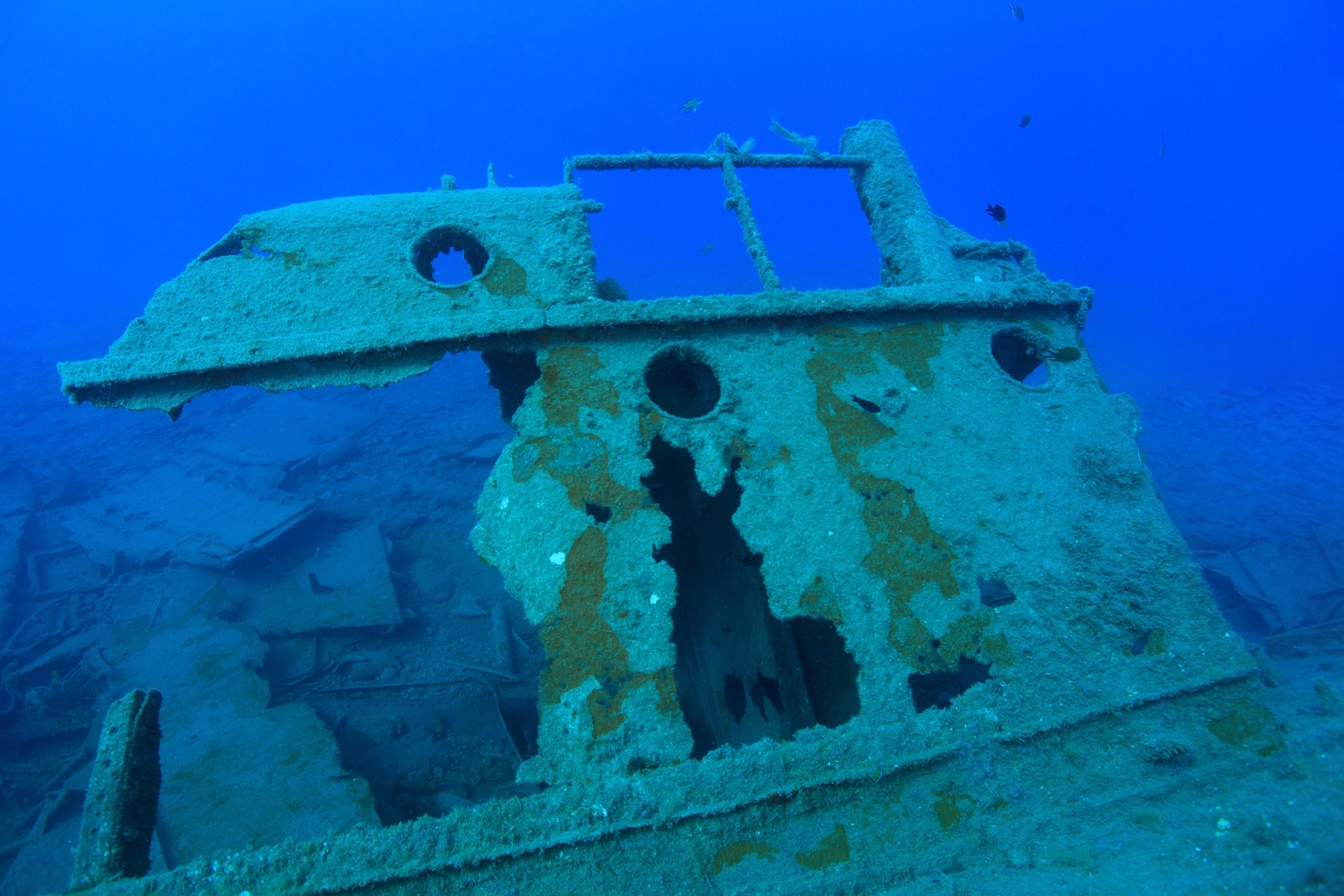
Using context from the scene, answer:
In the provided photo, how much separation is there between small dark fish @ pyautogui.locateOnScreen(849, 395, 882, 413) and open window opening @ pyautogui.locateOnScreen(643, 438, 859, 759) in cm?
104

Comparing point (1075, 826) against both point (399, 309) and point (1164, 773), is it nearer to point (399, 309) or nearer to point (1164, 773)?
point (1164, 773)

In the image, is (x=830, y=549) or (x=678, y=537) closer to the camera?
(x=830, y=549)

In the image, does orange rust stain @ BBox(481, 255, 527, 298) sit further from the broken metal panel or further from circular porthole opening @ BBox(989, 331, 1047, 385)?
circular porthole opening @ BBox(989, 331, 1047, 385)

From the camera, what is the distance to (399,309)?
370cm

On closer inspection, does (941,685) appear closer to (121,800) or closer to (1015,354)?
(1015,354)

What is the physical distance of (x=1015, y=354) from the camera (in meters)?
4.45

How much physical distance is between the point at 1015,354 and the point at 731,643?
11.1ft

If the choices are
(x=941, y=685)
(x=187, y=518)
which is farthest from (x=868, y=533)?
(x=187, y=518)

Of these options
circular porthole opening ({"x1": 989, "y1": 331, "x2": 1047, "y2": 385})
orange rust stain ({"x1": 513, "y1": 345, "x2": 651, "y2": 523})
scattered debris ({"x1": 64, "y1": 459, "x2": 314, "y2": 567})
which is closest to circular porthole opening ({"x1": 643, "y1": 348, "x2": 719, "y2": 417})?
orange rust stain ({"x1": 513, "y1": 345, "x2": 651, "y2": 523})

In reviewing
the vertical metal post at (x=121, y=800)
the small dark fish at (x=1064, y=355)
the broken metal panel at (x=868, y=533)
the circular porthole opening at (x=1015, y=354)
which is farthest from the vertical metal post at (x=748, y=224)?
the vertical metal post at (x=121, y=800)

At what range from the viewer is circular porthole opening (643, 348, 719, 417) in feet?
12.2

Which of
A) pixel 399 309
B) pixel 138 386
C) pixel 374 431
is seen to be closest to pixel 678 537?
pixel 399 309

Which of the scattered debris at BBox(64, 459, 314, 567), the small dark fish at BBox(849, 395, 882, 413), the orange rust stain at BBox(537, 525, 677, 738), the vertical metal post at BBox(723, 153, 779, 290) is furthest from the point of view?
the scattered debris at BBox(64, 459, 314, 567)

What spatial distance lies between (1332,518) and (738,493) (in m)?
15.2
